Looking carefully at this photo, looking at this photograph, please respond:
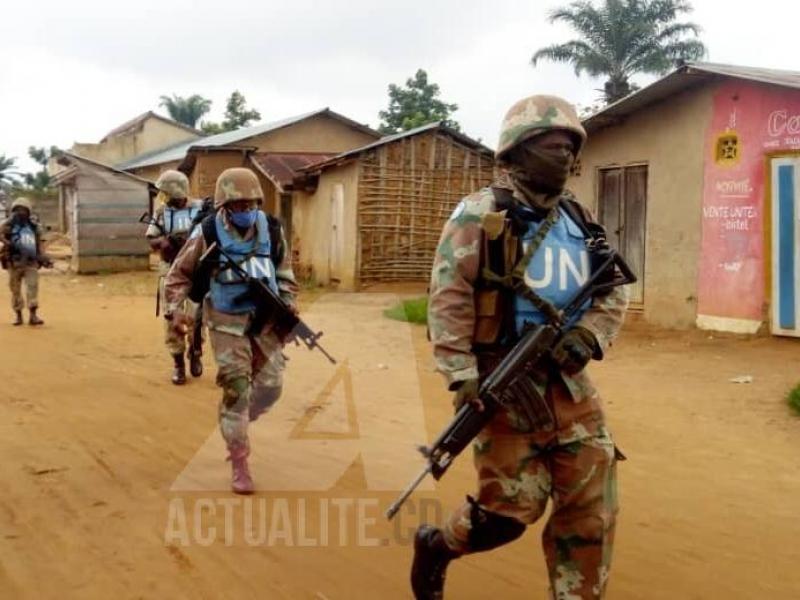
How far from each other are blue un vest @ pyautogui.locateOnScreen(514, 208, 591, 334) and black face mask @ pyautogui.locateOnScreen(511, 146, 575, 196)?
0.12 meters

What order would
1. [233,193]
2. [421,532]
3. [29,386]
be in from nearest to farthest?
[421,532]
[233,193]
[29,386]

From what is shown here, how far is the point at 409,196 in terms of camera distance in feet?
64.8

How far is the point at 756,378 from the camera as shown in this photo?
8992 millimetres

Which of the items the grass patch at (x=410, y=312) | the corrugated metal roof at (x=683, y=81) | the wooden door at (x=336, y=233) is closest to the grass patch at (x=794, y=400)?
the corrugated metal roof at (x=683, y=81)

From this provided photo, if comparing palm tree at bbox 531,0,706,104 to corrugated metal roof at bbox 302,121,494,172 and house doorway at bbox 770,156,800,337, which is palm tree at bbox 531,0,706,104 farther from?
house doorway at bbox 770,156,800,337

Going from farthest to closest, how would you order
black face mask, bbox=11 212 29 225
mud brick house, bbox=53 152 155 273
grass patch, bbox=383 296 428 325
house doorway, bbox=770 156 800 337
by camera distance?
mud brick house, bbox=53 152 155 273 < grass patch, bbox=383 296 428 325 < black face mask, bbox=11 212 29 225 < house doorway, bbox=770 156 800 337

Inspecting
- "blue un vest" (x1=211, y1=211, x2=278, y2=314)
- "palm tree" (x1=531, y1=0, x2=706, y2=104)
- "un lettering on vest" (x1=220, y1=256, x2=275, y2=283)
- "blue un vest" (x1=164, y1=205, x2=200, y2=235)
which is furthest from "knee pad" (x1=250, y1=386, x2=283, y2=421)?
"palm tree" (x1=531, y1=0, x2=706, y2=104)

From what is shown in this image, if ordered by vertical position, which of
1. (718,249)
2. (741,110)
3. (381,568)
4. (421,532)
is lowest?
(381,568)

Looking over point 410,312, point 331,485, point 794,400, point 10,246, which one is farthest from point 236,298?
point 10,246

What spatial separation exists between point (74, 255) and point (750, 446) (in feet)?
67.4

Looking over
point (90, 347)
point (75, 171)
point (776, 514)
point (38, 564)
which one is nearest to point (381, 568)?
point (38, 564)

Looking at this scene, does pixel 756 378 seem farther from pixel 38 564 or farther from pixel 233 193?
pixel 38 564

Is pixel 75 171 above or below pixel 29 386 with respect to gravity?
above

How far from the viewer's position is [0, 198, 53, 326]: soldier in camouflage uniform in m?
13.5
